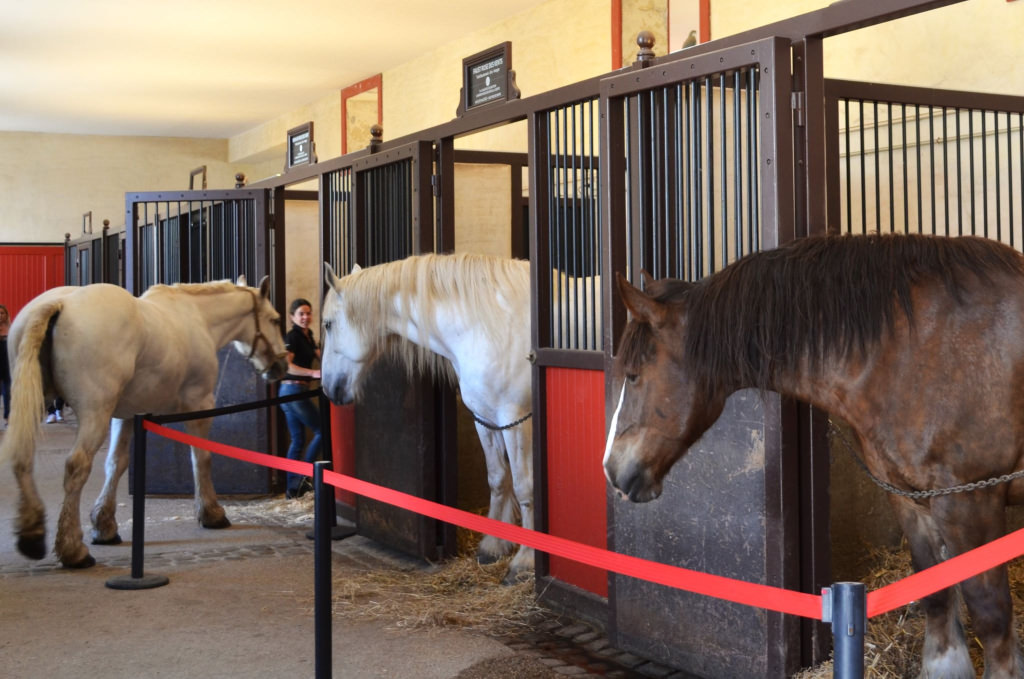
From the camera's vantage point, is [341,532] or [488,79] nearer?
[488,79]

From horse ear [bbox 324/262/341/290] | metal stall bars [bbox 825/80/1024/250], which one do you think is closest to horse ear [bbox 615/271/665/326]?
metal stall bars [bbox 825/80/1024/250]

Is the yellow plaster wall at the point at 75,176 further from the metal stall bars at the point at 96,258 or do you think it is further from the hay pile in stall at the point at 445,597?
the hay pile in stall at the point at 445,597

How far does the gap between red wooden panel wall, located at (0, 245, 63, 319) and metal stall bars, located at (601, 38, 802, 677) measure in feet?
46.7

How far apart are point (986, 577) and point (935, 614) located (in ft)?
1.49

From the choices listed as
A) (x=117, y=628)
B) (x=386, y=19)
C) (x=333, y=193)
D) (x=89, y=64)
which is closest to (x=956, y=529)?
(x=117, y=628)

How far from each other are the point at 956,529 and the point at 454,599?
219 cm

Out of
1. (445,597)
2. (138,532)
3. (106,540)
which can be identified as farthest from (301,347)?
(445,597)

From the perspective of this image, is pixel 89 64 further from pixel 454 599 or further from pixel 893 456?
pixel 893 456

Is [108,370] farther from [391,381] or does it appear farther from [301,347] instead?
[301,347]

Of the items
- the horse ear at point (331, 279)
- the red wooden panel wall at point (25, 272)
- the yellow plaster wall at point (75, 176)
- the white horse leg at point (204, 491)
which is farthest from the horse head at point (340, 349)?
the yellow plaster wall at point (75, 176)

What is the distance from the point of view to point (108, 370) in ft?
15.1

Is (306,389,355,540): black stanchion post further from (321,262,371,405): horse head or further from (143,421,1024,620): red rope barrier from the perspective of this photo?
(143,421,1024,620): red rope barrier

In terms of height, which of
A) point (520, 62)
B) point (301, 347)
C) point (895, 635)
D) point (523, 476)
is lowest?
point (895, 635)

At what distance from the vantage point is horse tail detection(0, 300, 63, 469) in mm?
4121
